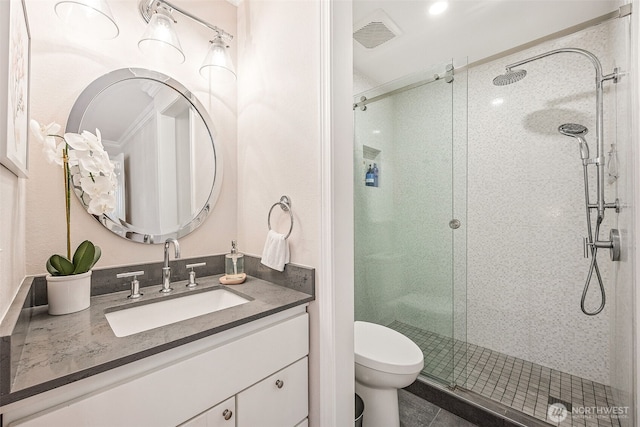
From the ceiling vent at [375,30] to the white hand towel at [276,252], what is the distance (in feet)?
4.79

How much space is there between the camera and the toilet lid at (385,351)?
1316mm

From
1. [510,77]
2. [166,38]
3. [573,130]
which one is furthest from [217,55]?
[573,130]

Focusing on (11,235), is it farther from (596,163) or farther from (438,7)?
(596,163)

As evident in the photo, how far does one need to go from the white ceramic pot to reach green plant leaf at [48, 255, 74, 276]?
3 cm

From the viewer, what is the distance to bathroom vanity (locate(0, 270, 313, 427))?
579 mm

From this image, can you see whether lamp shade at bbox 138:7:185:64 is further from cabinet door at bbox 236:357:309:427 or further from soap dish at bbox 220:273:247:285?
cabinet door at bbox 236:357:309:427

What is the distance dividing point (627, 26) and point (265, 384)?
79.0 inches

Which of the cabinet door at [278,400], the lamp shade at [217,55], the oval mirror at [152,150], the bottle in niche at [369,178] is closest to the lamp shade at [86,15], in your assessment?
the oval mirror at [152,150]

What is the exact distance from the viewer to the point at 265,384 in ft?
3.08

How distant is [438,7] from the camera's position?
1.55 meters

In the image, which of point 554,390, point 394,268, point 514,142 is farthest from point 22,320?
point 514,142

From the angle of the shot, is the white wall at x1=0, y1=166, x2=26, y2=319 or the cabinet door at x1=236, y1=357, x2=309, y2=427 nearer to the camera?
the white wall at x1=0, y1=166, x2=26, y2=319

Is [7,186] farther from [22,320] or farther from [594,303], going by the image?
[594,303]

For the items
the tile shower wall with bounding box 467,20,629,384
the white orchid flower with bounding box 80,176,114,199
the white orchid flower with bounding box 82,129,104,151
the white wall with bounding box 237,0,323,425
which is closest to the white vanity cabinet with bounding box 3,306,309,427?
the white wall with bounding box 237,0,323,425
